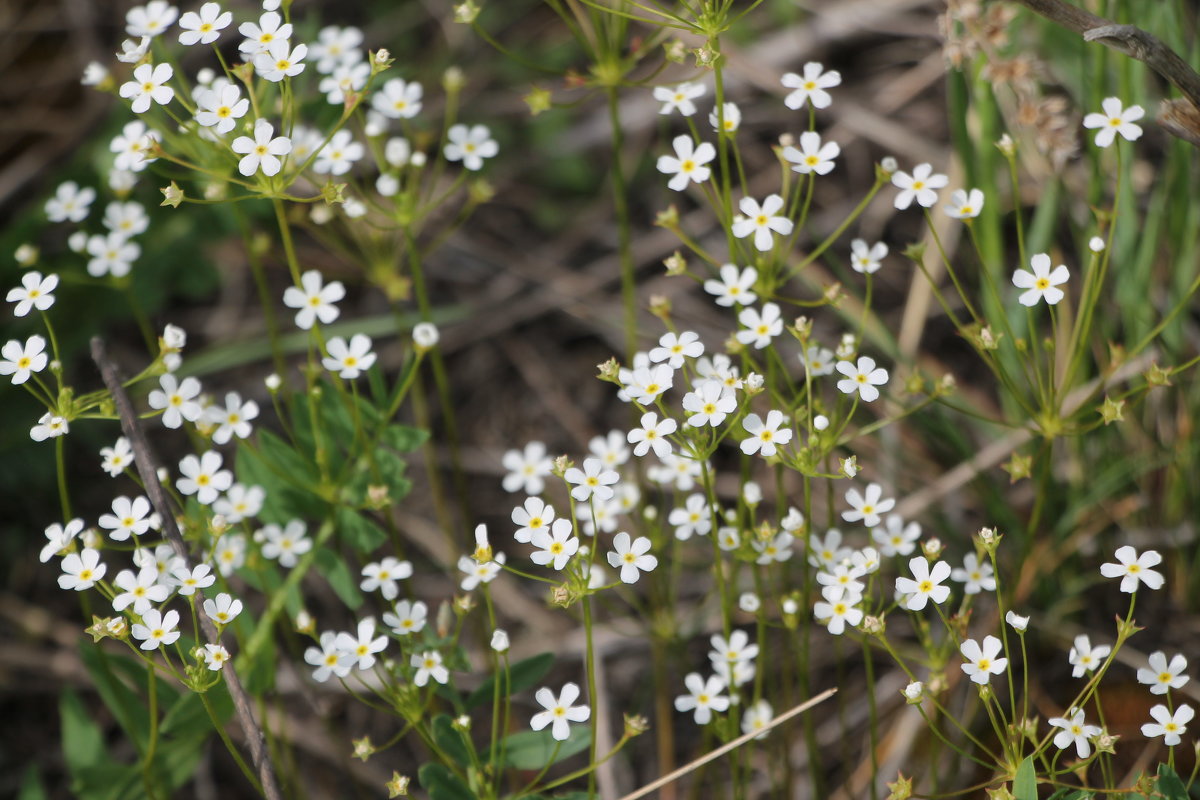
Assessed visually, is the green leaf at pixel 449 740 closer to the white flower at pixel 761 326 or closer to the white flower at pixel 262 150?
the white flower at pixel 761 326

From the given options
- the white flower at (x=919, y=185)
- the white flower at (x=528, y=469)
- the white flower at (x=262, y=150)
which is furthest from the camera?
the white flower at (x=528, y=469)

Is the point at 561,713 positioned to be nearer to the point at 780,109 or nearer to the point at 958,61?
the point at 958,61

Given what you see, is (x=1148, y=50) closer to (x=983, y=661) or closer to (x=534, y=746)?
(x=983, y=661)

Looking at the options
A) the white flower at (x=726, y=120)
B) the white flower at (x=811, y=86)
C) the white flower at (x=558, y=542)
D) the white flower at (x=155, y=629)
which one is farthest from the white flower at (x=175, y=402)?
the white flower at (x=811, y=86)

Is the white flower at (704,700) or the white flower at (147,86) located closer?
the white flower at (147,86)

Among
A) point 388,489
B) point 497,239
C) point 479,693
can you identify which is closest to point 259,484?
point 388,489

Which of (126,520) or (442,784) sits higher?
(126,520)

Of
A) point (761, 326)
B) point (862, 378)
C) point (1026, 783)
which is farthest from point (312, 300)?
point (1026, 783)
